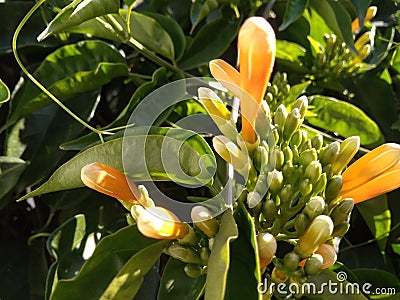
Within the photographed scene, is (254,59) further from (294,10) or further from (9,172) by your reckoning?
(9,172)

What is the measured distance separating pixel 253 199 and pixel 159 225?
11cm

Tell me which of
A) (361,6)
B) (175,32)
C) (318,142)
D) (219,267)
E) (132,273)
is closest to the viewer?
(219,267)

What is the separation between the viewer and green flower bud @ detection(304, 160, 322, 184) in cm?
63

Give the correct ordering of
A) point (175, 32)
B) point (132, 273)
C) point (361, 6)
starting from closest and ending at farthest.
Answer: point (132, 273) < point (361, 6) < point (175, 32)

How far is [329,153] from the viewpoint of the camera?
66cm

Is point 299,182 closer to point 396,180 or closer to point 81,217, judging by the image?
point 396,180

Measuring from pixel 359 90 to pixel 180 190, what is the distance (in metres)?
0.39

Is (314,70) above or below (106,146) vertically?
below

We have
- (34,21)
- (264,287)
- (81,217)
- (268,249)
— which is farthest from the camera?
(34,21)

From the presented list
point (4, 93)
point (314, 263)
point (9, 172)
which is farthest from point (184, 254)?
point (9, 172)

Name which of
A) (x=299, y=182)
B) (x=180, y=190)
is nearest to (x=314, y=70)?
(x=180, y=190)

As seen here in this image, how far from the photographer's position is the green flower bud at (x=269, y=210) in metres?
0.63

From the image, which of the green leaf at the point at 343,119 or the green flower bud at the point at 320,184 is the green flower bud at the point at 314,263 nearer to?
the green flower bud at the point at 320,184

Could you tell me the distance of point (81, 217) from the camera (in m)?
0.90
